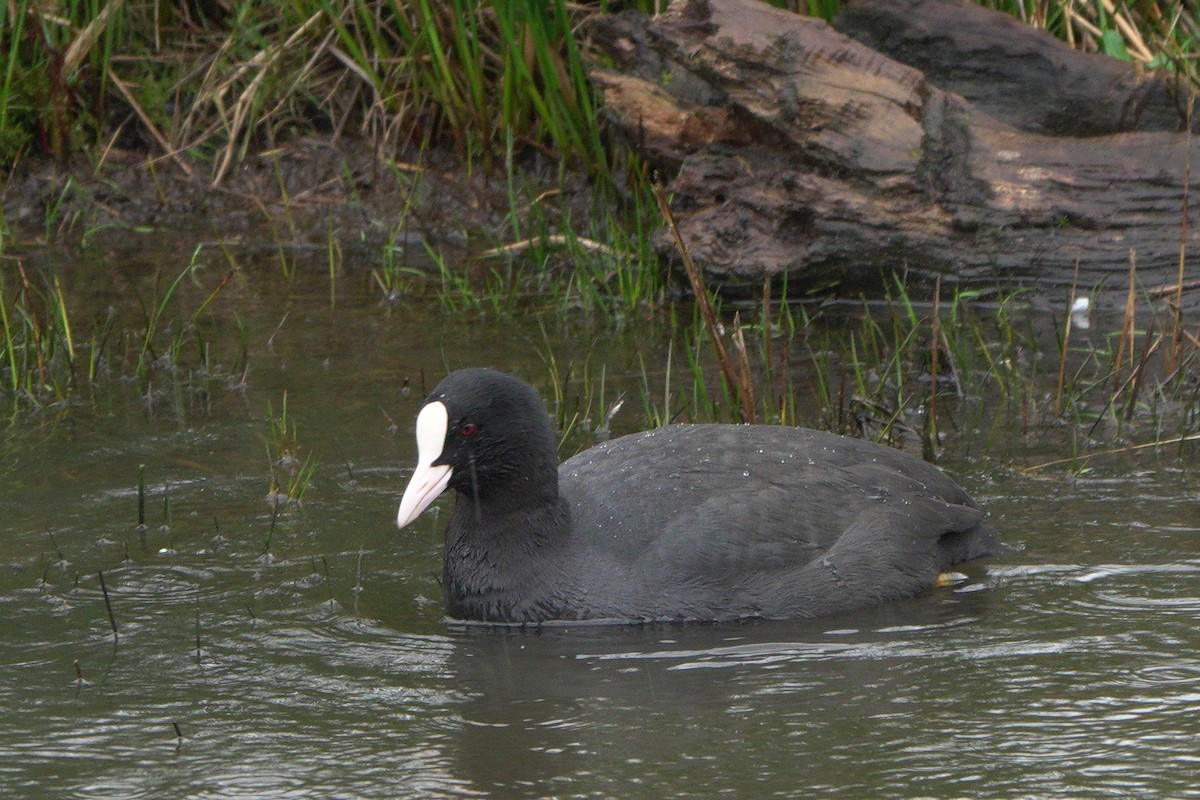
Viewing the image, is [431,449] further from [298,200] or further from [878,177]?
[298,200]

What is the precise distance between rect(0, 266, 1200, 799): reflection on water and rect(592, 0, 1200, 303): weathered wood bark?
1.83m

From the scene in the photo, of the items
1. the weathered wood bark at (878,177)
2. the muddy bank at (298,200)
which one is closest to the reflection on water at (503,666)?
the weathered wood bark at (878,177)

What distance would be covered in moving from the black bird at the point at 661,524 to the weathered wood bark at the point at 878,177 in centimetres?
256

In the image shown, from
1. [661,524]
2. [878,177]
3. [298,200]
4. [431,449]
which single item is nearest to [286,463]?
[431,449]

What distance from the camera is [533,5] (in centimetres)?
821

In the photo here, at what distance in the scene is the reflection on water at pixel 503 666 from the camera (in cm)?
363

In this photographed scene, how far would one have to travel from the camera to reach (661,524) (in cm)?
474

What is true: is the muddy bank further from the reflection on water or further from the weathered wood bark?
the reflection on water

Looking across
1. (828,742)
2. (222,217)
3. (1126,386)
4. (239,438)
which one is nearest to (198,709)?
(828,742)

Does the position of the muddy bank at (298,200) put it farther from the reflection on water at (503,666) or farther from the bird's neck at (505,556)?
the bird's neck at (505,556)

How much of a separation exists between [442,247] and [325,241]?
0.67 m

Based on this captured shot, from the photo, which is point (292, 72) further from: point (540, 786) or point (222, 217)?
point (540, 786)

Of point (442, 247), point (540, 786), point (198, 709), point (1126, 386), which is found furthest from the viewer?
point (442, 247)

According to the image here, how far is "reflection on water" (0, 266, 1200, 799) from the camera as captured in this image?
3.63 meters
